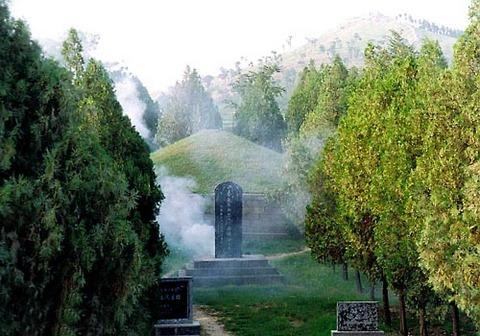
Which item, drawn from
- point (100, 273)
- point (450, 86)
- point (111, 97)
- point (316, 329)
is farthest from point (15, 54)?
point (316, 329)

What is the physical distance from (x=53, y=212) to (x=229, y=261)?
15799 millimetres

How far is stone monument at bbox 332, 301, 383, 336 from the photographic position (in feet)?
40.8

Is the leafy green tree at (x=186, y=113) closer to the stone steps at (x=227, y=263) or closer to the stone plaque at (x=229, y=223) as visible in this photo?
the stone plaque at (x=229, y=223)

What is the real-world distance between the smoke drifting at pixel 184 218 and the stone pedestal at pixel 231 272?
541 centimetres

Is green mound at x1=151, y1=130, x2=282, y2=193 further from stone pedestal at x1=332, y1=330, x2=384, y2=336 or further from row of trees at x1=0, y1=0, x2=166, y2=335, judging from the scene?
row of trees at x1=0, y1=0, x2=166, y2=335

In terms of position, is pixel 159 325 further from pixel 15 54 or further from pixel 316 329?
pixel 15 54

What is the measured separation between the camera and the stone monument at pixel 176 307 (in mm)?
13312

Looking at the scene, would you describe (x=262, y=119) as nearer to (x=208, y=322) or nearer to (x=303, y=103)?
(x=303, y=103)

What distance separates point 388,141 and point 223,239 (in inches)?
381

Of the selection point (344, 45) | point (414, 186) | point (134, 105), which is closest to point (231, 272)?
point (414, 186)

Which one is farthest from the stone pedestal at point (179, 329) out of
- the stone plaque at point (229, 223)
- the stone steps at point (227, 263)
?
the stone plaque at point (229, 223)

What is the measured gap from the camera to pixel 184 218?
32.5 m

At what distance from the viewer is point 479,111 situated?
10281mm

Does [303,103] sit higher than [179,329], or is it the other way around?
[303,103]
